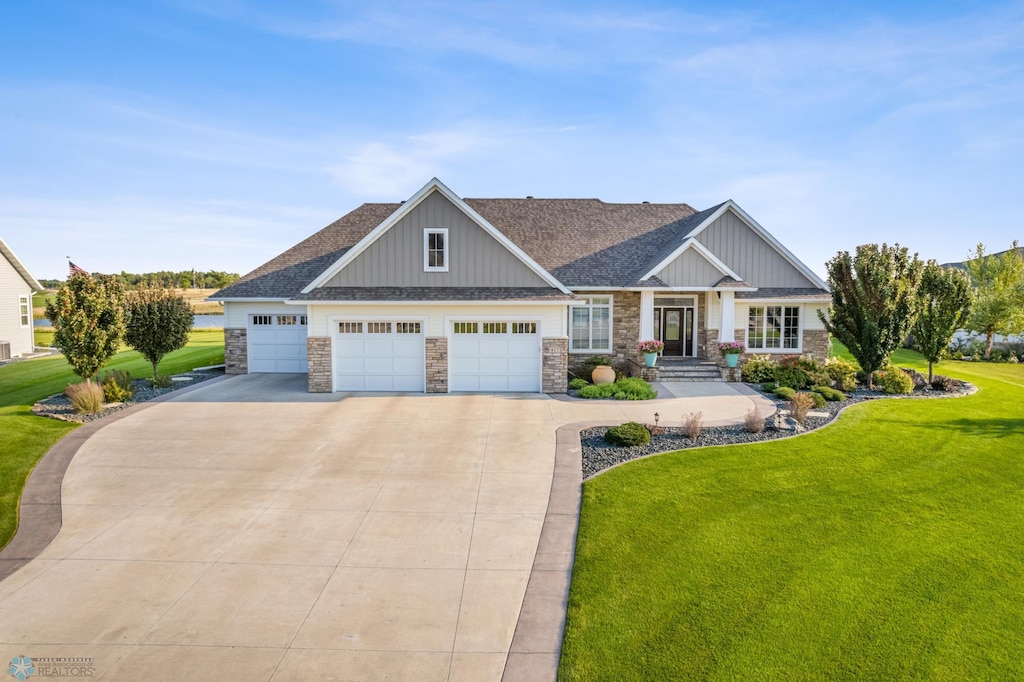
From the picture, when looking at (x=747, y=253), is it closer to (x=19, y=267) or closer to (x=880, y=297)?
(x=880, y=297)

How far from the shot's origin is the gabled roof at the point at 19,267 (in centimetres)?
3203

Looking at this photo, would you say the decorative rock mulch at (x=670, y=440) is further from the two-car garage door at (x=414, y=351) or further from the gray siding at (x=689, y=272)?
the gray siding at (x=689, y=272)

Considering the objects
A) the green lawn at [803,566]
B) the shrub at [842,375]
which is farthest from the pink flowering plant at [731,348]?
the green lawn at [803,566]

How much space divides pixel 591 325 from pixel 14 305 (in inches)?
1346

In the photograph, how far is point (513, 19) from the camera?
1573 cm

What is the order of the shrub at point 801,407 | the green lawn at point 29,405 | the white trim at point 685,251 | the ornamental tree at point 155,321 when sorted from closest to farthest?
the green lawn at point 29,405
the shrub at point 801,407
the ornamental tree at point 155,321
the white trim at point 685,251

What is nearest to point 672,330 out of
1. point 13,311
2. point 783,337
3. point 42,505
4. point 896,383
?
point 783,337

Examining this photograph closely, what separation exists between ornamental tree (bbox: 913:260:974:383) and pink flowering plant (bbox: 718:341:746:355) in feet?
18.8

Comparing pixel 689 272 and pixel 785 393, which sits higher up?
pixel 689 272

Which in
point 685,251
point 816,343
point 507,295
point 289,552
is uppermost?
point 685,251

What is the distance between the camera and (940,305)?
63.0 ft

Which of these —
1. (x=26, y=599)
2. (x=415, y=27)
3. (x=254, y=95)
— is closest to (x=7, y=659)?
(x=26, y=599)

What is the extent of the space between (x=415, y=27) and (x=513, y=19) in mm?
2808

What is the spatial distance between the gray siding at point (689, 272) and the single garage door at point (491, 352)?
592 centimetres
